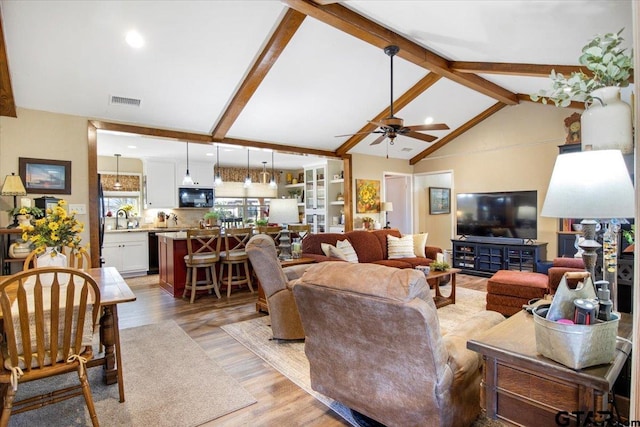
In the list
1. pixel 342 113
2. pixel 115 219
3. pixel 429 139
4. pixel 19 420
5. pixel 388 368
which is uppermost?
pixel 342 113

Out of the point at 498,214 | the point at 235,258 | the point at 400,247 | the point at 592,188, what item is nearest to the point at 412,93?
the point at 400,247

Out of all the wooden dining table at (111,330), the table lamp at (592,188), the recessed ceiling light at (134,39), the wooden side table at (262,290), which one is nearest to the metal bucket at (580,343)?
the table lamp at (592,188)

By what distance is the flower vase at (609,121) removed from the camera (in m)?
1.28

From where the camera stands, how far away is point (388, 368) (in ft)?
5.33

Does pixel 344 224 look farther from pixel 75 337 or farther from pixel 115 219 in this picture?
pixel 75 337

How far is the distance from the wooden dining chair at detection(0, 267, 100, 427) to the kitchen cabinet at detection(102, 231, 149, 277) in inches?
196

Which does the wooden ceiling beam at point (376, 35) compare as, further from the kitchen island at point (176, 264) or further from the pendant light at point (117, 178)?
the pendant light at point (117, 178)

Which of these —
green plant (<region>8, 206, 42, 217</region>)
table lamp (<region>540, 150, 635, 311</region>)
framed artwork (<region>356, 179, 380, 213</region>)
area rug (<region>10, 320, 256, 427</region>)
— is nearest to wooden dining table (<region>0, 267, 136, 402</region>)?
area rug (<region>10, 320, 256, 427</region>)

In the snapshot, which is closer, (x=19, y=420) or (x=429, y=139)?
(x=19, y=420)

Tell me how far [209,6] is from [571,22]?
3.21 metres

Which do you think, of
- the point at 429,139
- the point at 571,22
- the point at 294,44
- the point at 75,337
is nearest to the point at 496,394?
the point at 75,337

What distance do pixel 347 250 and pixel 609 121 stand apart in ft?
12.2

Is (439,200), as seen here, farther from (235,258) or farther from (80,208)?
(80,208)

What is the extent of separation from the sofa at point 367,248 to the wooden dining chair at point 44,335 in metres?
2.88
